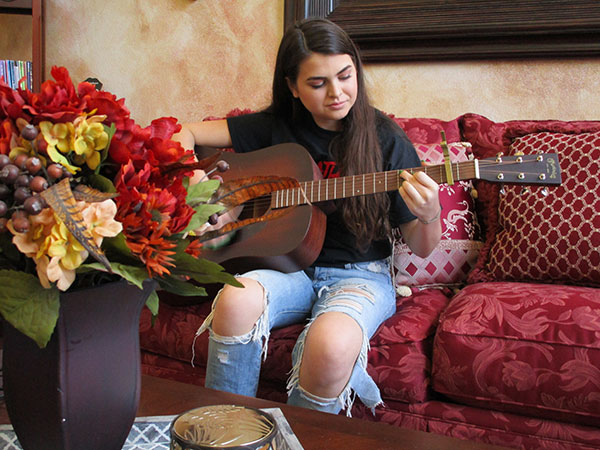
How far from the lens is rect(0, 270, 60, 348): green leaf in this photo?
17.9 inches

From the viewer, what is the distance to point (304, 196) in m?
1.33

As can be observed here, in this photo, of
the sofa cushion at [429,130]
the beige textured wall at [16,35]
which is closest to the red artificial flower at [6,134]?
the sofa cushion at [429,130]

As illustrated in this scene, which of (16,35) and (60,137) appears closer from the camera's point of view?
(60,137)

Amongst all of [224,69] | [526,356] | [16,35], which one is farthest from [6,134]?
[16,35]

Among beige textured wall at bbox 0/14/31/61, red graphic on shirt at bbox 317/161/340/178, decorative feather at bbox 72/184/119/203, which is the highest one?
beige textured wall at bbox 0/14/31/61

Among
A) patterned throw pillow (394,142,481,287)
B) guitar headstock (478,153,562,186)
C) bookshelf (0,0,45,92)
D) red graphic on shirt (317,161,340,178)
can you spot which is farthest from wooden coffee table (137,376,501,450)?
bookshelf (0,0,45,92)

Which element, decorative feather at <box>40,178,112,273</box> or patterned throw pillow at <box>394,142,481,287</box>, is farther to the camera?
patterned throw pillow at <box>394,142,481,287</box>

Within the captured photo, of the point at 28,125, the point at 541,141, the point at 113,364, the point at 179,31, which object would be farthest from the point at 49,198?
the point at 179,31

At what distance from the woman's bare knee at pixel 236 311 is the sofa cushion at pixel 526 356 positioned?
0.38 metres

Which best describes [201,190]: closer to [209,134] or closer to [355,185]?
[355,185]

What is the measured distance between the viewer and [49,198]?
1.45 feet

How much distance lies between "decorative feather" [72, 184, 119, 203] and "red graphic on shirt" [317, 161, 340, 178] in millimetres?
994

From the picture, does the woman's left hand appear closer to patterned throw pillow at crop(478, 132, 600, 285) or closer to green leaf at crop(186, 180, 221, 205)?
patterned throw pillow at crop(478, 132, 600, 285)

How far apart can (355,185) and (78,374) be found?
0.88 m
